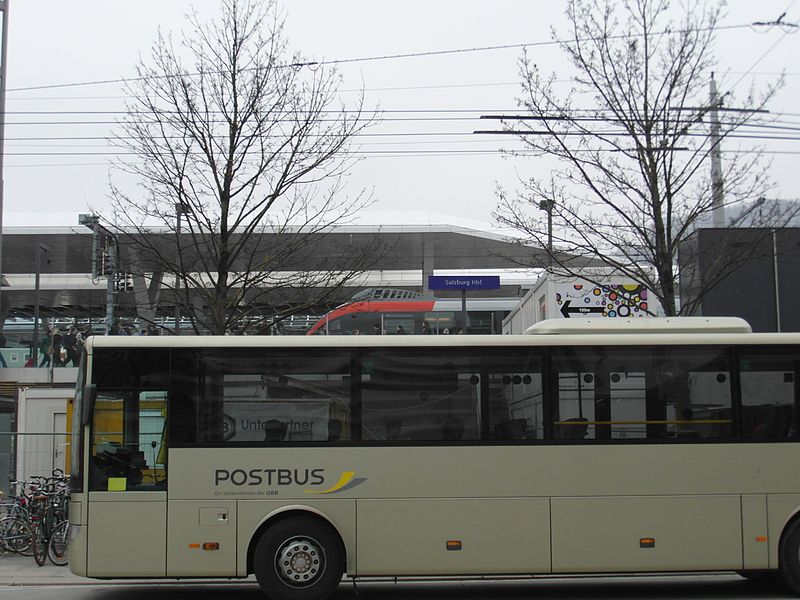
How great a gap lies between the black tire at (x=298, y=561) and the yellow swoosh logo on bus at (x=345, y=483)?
1.24 ft

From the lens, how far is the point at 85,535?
895 centimetres

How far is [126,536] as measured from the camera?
8961 millimetres

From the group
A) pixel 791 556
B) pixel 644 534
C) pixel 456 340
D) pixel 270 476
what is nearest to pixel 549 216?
pixel 456 340

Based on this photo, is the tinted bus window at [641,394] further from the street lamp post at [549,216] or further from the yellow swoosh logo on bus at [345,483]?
the street lamp post at [549,216]

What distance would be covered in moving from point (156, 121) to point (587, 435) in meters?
10.6

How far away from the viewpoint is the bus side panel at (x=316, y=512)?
905 cm

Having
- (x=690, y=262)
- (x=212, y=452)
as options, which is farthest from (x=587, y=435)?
(x=690, y=262)

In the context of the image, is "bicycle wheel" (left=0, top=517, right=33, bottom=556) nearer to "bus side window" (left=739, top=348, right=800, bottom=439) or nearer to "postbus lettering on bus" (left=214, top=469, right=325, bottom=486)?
"postbus lettering on bus" (left=214, top=469, right=325, bottom=486)

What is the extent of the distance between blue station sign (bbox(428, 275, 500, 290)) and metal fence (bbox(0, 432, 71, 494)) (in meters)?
18.6

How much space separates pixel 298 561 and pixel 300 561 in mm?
22

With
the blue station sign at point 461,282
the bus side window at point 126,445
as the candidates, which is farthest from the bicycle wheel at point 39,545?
the blue station sign at point 461,282

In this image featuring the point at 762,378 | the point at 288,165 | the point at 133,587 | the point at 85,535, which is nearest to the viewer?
the point at 85,535

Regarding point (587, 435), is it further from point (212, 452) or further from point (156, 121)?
point (156, 121)

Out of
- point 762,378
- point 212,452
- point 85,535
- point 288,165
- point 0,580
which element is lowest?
point 0,580
